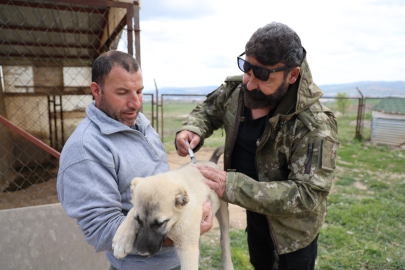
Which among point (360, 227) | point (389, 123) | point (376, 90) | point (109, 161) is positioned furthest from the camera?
point (376, 90)

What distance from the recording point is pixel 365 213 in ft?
20.5

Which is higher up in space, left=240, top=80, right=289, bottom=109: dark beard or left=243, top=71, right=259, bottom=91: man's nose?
left=243, top=71, right=259, bottom=91: man's nose

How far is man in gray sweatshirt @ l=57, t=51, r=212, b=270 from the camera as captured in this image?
194 centimetres

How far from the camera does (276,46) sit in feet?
7.45

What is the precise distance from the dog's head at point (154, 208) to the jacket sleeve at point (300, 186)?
44 centimetres

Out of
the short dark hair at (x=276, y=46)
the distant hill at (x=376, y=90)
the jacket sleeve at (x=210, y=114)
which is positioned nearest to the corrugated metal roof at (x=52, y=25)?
the jacket sleeve at (x=210, y=114)

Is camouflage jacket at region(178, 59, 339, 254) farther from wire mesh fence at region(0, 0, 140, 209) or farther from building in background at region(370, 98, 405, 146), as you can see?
building in background at region(370, 98, 405, 146)

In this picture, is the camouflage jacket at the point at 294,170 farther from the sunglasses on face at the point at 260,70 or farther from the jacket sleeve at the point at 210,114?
the jacket sleeve at the point at 210,114

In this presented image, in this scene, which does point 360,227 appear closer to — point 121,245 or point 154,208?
point 154,208

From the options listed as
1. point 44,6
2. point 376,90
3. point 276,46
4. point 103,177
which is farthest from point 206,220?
point 376,90

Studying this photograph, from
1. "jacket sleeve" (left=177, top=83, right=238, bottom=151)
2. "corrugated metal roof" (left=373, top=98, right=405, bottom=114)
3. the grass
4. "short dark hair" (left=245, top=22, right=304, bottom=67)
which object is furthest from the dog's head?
"corrugated metal roof" (left=373, top=98, right=405, bottom=114)

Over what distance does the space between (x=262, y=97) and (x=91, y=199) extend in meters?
1.72

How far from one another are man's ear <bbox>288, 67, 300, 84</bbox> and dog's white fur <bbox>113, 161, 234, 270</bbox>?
130 cm

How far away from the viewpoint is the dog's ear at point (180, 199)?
2131 millimetres
